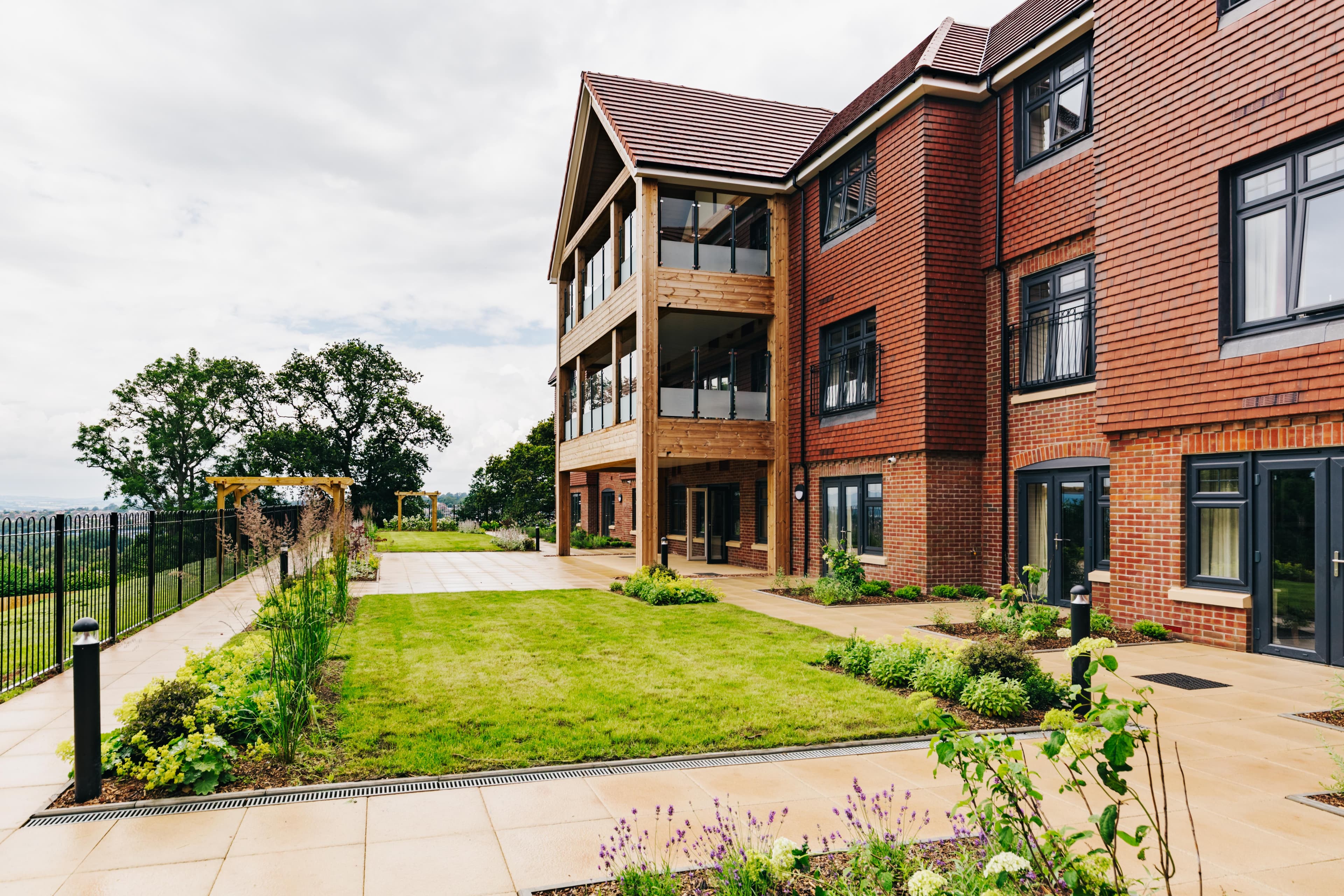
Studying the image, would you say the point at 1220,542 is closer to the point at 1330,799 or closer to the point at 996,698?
the point at 996,698

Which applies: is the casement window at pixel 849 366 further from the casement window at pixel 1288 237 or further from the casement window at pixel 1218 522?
the casement window at pixel 1288 237

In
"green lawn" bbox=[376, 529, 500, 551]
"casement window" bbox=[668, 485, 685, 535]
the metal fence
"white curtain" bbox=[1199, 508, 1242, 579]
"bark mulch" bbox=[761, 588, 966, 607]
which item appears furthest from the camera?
"green lawn" bbox=[376, 529, 500, 551]

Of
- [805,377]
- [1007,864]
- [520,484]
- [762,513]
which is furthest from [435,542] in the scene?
[1007,864]

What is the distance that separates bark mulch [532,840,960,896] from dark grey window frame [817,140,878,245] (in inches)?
534

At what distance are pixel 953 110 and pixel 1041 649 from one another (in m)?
9.70

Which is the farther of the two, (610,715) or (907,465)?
(907,465)

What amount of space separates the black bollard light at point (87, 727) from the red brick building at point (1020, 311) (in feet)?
34.7

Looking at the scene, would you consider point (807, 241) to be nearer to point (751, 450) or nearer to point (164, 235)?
point (751, 450)

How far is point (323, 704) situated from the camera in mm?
6746

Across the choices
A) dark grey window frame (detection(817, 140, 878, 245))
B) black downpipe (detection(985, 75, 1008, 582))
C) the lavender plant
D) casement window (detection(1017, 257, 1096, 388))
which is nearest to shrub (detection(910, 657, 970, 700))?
the lavender plant

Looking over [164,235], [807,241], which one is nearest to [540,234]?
[164,235]

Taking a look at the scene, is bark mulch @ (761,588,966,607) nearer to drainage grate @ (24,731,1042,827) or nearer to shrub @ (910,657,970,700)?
A: shrub @ (910,657,970,700)

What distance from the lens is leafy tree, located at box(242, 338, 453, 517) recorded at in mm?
49156

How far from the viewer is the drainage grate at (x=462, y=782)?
4.52 meters
